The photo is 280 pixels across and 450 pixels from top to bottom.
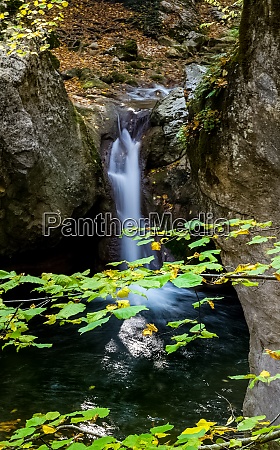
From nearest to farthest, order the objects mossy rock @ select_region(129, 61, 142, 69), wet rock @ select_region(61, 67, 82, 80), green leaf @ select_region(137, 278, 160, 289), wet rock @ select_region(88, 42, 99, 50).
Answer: green leaf @ select_region(137, 278, 160, 289), wet rock @ select_region(61, 67, 82, 80), mossy rock @ select_region(129, 61, 142, 69), wet rock @ select_region(88, 42, 99, 50)

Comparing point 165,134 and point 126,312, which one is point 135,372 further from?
point 165,134

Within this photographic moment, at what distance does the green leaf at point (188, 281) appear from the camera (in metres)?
1.56

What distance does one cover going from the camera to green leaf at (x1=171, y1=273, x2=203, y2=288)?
1.56 metres

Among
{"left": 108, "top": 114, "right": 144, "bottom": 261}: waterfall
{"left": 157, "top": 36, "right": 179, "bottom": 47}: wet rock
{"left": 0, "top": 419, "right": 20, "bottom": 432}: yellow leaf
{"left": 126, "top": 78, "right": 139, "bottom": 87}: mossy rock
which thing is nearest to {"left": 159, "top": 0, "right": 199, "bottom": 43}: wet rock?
{"left": 157, "top": 36, "right": 179, "bottom": 47}: wet rock

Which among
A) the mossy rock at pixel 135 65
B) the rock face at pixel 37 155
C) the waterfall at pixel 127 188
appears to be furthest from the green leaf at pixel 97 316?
the mossy rock at pixel 135 65

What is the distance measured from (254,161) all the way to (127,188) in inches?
242

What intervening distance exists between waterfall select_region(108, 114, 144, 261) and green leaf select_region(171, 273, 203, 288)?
7.68 meters

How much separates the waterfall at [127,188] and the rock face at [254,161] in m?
5.45

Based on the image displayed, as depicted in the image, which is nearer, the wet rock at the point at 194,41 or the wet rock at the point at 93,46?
the wet rock at the point at 93,46

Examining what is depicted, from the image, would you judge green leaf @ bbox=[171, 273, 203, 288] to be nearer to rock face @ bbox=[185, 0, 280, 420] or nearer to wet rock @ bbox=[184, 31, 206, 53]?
rock face @ bbox=[185, 0, 280, 420]

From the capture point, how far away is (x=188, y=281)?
Result: 158cm

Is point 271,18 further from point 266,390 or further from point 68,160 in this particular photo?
point 68,160

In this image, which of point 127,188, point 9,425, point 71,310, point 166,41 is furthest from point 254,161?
point 166,41

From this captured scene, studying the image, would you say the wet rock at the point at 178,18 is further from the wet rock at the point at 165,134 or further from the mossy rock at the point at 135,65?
the wet rock at the point at 165,134
